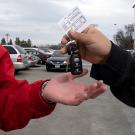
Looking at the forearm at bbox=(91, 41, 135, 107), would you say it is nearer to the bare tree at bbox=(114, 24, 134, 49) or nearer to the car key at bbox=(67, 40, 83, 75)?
the car key at bbox=(67, 40, 83, 75)

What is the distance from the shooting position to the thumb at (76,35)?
2.41 metres

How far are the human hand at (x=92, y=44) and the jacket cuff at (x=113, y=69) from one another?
31 mm

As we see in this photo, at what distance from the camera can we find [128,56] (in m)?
2.73

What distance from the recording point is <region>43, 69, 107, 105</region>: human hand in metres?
2.23

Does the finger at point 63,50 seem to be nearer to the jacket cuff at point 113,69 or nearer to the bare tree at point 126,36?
the jacket cuff at point 113,69

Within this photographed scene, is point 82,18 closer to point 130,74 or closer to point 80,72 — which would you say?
point 80,72

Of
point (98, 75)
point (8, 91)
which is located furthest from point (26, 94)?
point (98, 75)

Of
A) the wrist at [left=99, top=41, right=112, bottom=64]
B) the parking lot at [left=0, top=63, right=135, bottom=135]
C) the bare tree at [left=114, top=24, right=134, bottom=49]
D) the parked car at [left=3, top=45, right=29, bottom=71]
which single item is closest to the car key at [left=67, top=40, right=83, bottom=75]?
the wrist at [left=99, top=41, right=112, bottom=64]

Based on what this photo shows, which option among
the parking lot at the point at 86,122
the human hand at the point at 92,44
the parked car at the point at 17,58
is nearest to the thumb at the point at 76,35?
the human hand at the point at 92,44

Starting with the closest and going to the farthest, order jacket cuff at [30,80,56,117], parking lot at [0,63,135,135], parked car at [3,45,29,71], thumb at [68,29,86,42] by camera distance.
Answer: thumb at [68,29,86,42], jacket cuff at [30,80,56,117], parking lot at [0,63,135,135], parked car at [3,45,29,71]

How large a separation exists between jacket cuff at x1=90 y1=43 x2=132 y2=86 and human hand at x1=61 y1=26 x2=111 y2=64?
31mm

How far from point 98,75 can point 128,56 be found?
0.21 meters

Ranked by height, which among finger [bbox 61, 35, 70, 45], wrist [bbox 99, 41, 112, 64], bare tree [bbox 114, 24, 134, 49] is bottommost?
bare tree [bbox 114, 24, 134, 49]

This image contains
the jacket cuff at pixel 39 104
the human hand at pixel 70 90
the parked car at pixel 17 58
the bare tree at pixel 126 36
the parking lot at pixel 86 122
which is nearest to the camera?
the human hand at pixel 70 90
